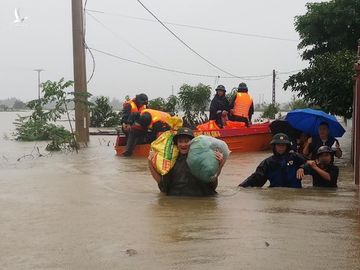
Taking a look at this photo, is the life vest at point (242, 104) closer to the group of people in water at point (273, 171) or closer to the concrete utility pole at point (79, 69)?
the concrete utility pole at point (79, 69)

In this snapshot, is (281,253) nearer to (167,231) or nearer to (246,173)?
(167,231)

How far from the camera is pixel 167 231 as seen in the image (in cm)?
498

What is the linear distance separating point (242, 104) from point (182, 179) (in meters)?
7.67

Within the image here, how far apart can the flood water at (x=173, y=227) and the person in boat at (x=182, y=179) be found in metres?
0.17

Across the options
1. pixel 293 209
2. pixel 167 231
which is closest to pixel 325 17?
pixel 293 209

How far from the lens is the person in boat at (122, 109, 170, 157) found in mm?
13219

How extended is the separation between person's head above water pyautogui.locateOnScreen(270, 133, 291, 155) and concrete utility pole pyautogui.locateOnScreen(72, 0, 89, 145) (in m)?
11.4

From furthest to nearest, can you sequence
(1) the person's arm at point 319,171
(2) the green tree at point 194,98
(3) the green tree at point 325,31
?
1. (2) the green tree at point 194,98
2. (3) the green tree at point 325,31
3. (1) the person's arm at point 319,171

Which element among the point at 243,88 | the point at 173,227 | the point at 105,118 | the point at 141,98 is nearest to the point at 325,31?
the point at 243,88

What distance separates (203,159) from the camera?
645 centimetres

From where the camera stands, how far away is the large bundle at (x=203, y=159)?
6.47 metres

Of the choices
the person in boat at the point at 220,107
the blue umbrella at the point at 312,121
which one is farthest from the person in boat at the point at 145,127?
the blue umbrella at the point at 312,121

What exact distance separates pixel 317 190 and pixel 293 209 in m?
1.38

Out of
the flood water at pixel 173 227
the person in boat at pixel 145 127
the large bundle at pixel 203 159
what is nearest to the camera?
the flood water at pixel 173 227
